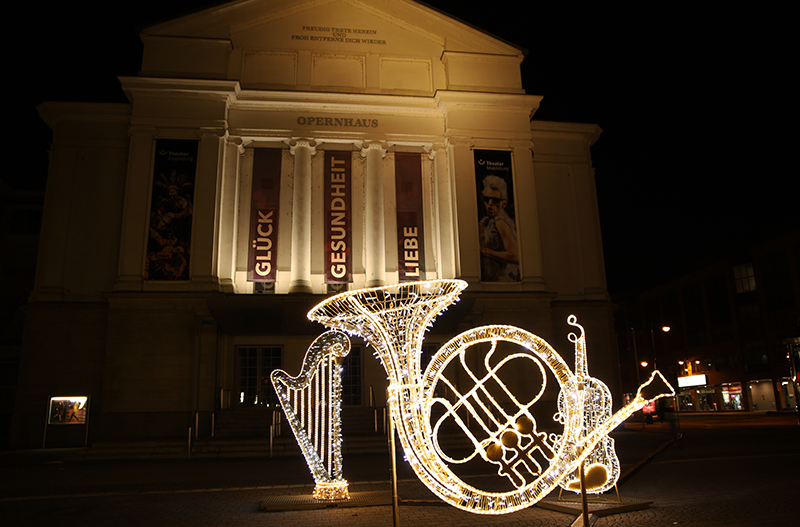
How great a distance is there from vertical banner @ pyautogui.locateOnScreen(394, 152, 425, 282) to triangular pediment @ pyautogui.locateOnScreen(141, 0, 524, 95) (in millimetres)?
3261

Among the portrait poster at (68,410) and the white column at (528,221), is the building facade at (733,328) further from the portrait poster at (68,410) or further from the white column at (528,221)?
the portrait poster at (68,410)

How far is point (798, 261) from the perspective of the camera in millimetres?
45250

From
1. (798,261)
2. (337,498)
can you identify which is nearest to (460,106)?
(337,498)

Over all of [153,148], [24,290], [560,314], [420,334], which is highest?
[153,148]

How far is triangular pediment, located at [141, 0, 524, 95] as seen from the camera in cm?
2406

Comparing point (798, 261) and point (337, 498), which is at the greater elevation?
point (798, 261)

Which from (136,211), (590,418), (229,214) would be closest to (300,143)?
(229,214)

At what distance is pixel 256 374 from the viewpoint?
22484 mm

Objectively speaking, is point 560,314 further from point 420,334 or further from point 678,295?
point 678,295

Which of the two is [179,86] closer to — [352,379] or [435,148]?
[435,148]

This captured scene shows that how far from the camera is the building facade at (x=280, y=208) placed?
2111cm

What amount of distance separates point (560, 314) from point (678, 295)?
46217mm

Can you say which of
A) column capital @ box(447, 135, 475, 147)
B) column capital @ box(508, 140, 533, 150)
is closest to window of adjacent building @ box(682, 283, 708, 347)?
column capital @ box(508, 140, 533, 150)

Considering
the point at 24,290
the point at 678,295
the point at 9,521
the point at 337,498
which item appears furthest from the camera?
the point at 678,295
